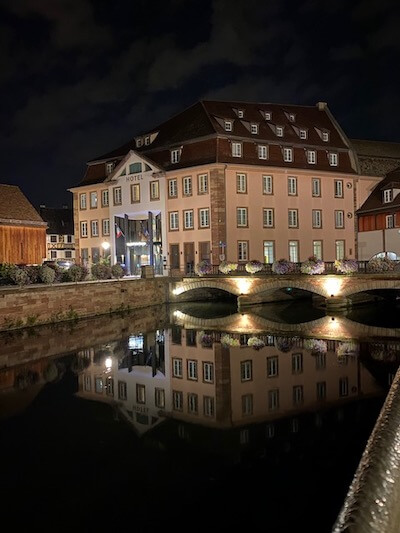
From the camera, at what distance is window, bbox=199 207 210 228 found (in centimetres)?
4104

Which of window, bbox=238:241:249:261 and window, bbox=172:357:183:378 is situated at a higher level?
window, bbox=238:241:249:261

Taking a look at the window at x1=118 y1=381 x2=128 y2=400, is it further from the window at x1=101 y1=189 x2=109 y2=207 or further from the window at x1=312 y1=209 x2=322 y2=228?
the window at x1=101 y1=189 x2=109 y2=207

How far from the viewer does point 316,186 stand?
4484cm

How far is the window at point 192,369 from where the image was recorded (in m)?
18.1

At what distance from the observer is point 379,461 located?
707 centimetres

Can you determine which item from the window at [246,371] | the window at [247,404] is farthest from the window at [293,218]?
the window at [247,404]

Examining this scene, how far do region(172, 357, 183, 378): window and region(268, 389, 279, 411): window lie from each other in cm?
381

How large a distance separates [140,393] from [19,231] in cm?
2662

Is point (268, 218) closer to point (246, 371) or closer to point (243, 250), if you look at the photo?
point (243, 250)

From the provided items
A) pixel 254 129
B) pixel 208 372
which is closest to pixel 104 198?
pixel 254 129

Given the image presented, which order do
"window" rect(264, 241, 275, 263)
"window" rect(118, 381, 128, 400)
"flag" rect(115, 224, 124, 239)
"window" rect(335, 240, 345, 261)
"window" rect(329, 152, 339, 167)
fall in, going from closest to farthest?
"window" rect(118, 381, 128, 400)
"window" rect(264, 241, 275, 263)
"window" rect(335, 240, 345, 261)
"window" rect(329, 152, 339, 167)
"flag" rect(115, 224, 124, 239)

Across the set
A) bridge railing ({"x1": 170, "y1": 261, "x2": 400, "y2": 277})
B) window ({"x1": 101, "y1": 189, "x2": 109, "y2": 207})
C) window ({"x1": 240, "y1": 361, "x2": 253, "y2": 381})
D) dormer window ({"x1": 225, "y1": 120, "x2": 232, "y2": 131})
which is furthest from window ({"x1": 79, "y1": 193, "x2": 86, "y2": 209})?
window ({"x1": 240, "y1": 361, "x2": 253, "y2": 381})

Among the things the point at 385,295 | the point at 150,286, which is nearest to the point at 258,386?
the point at 150,286

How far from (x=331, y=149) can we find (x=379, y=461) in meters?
42.1
